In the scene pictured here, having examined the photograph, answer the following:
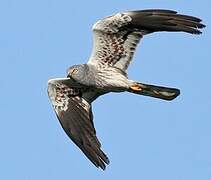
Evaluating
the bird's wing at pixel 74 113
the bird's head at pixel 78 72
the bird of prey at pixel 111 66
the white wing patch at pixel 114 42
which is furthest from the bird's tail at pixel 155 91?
the bird's wing at pixel 74 113

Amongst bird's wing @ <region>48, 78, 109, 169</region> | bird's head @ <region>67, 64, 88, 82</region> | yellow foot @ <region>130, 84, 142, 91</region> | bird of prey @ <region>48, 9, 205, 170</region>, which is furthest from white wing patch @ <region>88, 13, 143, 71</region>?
bird's wing @ <region>48, 78, 109, 169</region>

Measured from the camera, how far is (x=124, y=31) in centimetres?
2277

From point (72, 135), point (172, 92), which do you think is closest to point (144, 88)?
point (172, 92)

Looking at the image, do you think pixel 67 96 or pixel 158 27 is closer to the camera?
pixel 158 27

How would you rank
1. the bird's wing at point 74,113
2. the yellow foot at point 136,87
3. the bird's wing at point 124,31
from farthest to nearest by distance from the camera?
the bird's wing at point 74,113, the yellow foot at point 136,87, the bird's wing at point 124,31

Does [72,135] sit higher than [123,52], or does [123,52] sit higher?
[123,52]

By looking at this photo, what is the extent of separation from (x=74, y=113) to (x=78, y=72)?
132 centimetres

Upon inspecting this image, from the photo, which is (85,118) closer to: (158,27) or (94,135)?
(94,135)

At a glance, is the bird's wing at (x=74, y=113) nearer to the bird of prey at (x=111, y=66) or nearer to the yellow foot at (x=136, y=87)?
the bird of prey at (x=111, y=66)

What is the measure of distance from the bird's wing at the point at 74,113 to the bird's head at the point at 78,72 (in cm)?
59

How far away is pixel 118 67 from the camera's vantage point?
899 inches

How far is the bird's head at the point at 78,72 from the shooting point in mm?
22562

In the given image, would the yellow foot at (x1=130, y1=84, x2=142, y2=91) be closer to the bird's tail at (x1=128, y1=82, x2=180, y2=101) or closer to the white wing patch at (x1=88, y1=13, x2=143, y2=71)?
the bird's tail at (x1=128, y1=82, x2=180, y2=101)

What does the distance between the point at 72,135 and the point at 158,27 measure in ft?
10.9
